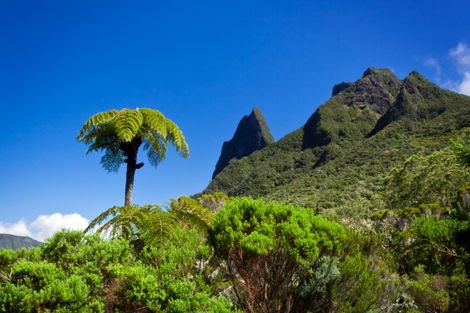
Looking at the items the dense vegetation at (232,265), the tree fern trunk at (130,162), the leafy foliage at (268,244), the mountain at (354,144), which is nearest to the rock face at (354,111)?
the mountain at (354,144)

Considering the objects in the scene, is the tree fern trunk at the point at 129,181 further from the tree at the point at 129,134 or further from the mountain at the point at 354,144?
the mountain at the point at 354,144

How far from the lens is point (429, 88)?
136 meters

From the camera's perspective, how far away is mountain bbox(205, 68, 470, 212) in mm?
71938

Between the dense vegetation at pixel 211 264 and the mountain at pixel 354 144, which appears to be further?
the mountain at pixel 354 144

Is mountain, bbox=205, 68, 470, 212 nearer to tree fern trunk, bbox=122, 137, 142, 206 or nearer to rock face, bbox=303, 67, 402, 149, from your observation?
rock face, bbox=303, 67, 402, 149

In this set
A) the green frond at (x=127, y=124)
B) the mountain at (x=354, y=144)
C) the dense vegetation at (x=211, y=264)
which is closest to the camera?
the dense vegetation at (x=211, y=264)

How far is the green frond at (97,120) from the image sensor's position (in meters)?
8.03

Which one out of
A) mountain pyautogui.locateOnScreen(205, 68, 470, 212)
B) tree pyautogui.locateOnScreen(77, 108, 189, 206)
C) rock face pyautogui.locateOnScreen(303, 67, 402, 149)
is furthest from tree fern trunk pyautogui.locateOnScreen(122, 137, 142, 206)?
rock face pyautogui.locateOnScreen(303, 67, 402, 149)

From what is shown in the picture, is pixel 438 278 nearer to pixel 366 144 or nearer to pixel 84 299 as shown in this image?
pixel 84 299

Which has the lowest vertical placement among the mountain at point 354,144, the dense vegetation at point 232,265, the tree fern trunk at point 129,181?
the dense vegetation at point 232,265

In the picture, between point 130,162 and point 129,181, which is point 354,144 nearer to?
point 130,162

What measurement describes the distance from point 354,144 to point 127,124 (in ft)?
424

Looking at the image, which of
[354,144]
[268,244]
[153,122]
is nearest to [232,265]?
[268,244]

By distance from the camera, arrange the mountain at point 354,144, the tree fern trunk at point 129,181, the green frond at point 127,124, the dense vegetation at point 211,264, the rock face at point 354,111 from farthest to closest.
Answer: the rock face at point 354,111, the mountain at point 354,144, the tree fern trunk at point 129,181, the green frond at point 127,124, the dense vegetation at point 211,264
